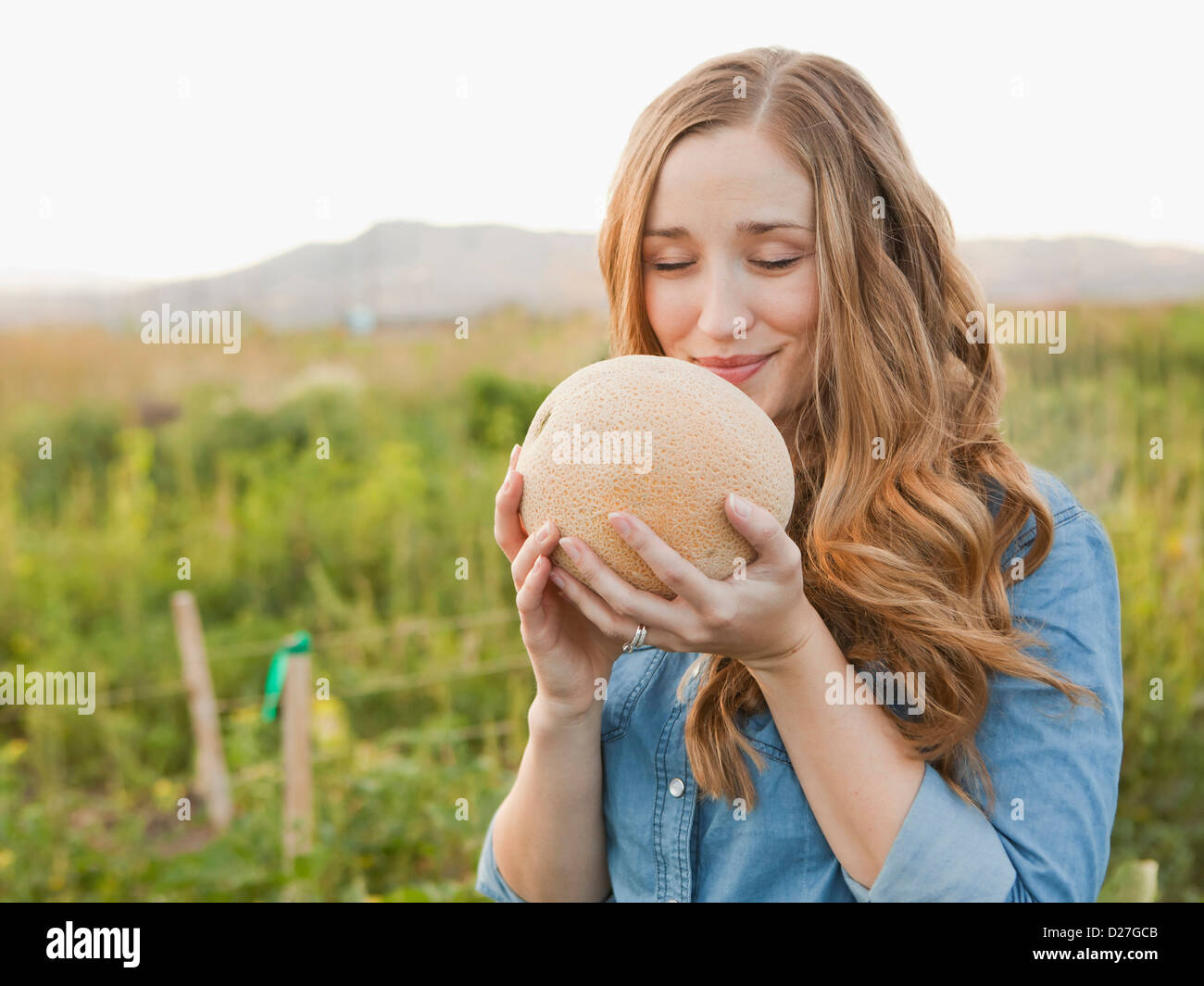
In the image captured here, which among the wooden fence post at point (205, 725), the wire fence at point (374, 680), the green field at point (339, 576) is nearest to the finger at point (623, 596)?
the green field at point (339, 576)

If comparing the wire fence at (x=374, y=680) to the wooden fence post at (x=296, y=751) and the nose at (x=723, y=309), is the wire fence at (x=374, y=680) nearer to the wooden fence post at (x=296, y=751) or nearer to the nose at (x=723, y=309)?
the wooden fence post at (x=296, y=751)

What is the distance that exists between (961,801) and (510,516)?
75 cm

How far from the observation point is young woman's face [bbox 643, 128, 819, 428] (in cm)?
159

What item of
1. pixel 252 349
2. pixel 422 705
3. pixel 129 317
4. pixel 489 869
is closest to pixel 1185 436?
pixel 422 705

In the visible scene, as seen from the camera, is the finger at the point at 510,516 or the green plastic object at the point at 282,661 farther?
the green plastic object at the point at 282,661

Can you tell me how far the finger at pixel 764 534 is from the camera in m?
1.33

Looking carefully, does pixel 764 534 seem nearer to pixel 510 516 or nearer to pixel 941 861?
pixel 510 516

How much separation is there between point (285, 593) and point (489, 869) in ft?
14.6

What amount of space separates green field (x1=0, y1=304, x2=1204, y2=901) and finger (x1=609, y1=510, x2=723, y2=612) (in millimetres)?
1454

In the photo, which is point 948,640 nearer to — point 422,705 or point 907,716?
point 907,716

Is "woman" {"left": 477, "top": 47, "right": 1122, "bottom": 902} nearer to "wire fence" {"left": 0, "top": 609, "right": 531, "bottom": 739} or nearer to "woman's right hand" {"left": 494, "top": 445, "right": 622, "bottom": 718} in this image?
"woman's right hand" {"left": 494, "top": 445, "right": 622, "bottom": 718}

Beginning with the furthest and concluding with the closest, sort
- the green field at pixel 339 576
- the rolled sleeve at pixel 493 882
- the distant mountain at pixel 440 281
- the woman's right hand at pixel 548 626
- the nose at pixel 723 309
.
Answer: the distant mountain at pixel 440 281, the green field at pixel 339 576, the rolled sleeve at pixel 493 882, the nose at pixel 723 309, the woman's right hand at pixel 548 626

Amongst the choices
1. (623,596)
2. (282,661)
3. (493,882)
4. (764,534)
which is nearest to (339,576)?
(282,661)

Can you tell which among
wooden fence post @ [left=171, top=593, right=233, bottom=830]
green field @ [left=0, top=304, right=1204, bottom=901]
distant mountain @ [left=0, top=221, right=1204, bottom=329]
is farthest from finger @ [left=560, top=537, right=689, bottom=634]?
distant mountain @ [left=0, top=221, right=1204, bottom=329]
